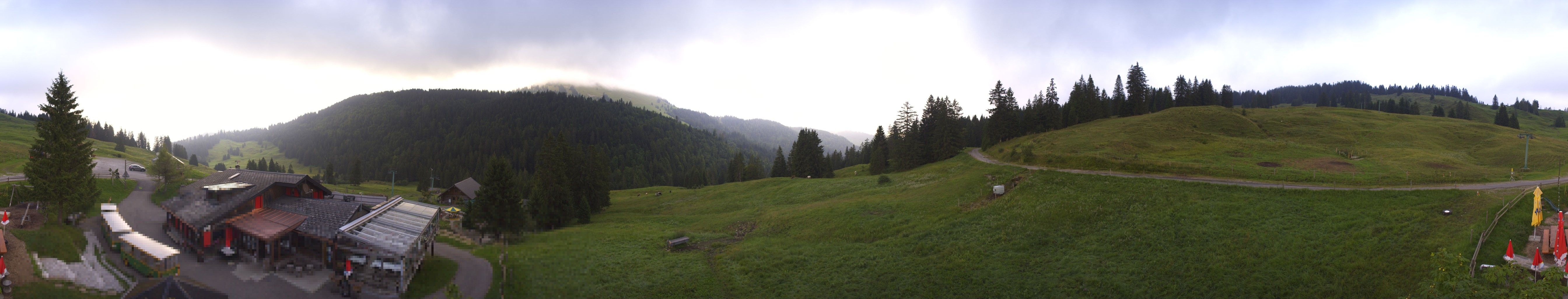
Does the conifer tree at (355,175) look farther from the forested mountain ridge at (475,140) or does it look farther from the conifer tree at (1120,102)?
the conifer tree at (1120,102)

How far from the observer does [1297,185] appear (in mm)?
31672

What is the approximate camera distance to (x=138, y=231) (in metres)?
24.0

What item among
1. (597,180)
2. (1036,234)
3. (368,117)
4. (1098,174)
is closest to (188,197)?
(597,180)

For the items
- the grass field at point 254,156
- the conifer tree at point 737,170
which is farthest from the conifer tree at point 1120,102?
the grass field at point 254,156

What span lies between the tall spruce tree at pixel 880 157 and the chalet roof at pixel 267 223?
6151cm

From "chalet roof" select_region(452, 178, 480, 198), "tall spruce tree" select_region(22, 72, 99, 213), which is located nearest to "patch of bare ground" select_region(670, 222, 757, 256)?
"tall spruce tree" select_region(22, 72, 99, 213)

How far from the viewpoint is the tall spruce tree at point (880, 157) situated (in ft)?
248

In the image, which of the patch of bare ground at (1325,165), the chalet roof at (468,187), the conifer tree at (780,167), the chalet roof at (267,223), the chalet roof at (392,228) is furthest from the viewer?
the conifer tree at (780,167)

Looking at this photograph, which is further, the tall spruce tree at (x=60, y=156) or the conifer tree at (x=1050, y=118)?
the conifer tree at (x=1050, y=118)

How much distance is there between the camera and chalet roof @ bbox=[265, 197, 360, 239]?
18.2m

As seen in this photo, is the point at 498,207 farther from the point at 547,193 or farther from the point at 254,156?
the point at 254,156

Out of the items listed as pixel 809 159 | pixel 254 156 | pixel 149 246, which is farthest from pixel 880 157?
pixel 254 156

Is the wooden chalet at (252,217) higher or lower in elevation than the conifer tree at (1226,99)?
lower

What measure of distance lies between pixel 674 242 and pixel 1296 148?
6078 centimetres
